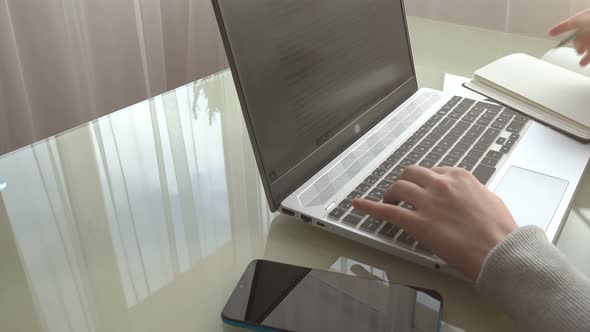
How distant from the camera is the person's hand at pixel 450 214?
1.74 feet

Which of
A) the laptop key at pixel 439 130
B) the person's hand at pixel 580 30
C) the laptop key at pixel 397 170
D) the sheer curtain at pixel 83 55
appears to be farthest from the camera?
the sheer curtain at pixel 83 55

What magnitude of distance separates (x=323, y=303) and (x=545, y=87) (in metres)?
0.58

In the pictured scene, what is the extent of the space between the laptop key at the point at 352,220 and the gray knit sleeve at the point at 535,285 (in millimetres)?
134

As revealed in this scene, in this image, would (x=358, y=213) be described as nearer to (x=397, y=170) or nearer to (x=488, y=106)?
(x=397, y=170)

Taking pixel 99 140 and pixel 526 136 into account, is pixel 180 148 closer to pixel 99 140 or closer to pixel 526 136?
pixel 99 140

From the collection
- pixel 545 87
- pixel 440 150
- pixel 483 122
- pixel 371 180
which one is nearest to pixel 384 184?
pixel 371 180

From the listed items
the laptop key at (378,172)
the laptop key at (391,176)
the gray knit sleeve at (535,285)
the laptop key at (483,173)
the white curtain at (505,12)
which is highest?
the white curtain at (505,12)

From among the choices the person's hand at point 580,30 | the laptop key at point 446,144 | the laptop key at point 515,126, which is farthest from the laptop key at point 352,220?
the person's hand at point 580,30

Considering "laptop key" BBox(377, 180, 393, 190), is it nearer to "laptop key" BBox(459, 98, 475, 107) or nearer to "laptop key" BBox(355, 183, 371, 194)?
"laptop key" BBox(355, 183, 371, 194)

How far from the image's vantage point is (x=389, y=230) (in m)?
0.58

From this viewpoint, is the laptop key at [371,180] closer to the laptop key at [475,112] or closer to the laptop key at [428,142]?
the laptop key at [428,142]

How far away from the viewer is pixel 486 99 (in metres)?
0.92

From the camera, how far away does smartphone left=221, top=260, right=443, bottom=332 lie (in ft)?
1.58

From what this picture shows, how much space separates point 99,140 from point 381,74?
403 millimetres
